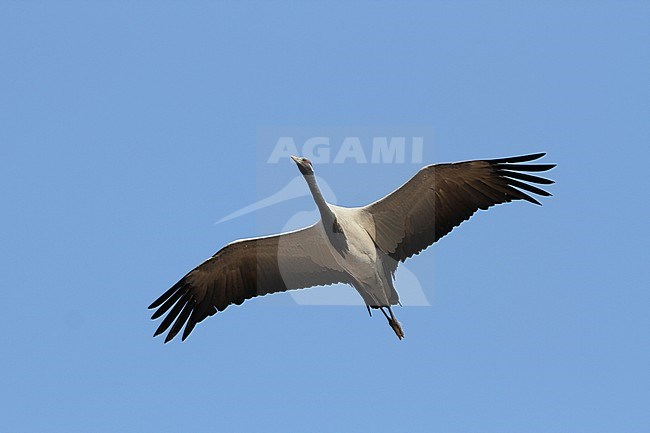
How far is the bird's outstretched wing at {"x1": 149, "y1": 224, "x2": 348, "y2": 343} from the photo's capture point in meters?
21.8

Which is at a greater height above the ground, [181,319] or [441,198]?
[441,198]

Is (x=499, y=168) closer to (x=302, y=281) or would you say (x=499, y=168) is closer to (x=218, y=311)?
(x=302, y=281)

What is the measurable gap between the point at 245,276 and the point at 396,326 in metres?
3.18

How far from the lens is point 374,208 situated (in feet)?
69.3

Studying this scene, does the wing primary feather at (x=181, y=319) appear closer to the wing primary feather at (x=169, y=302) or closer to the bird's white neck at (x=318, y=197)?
the wing primary feather at (x=169, y=302)

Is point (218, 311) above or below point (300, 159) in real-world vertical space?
below

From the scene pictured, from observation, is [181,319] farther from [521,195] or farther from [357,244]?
[521,195]

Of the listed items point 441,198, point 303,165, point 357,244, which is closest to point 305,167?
point 303,165

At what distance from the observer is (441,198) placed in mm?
21141

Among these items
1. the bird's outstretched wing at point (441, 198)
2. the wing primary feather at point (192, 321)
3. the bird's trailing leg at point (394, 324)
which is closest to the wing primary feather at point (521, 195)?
the bird's outstretched wing at point (441, 198)

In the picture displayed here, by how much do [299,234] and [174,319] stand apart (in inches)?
130

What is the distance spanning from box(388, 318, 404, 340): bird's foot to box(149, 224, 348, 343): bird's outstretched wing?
1.26 metres

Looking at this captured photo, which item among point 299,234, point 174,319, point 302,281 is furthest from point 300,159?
point 174,319

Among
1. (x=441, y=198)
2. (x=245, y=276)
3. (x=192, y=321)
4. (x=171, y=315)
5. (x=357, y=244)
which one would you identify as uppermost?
(x=441, y=198)
